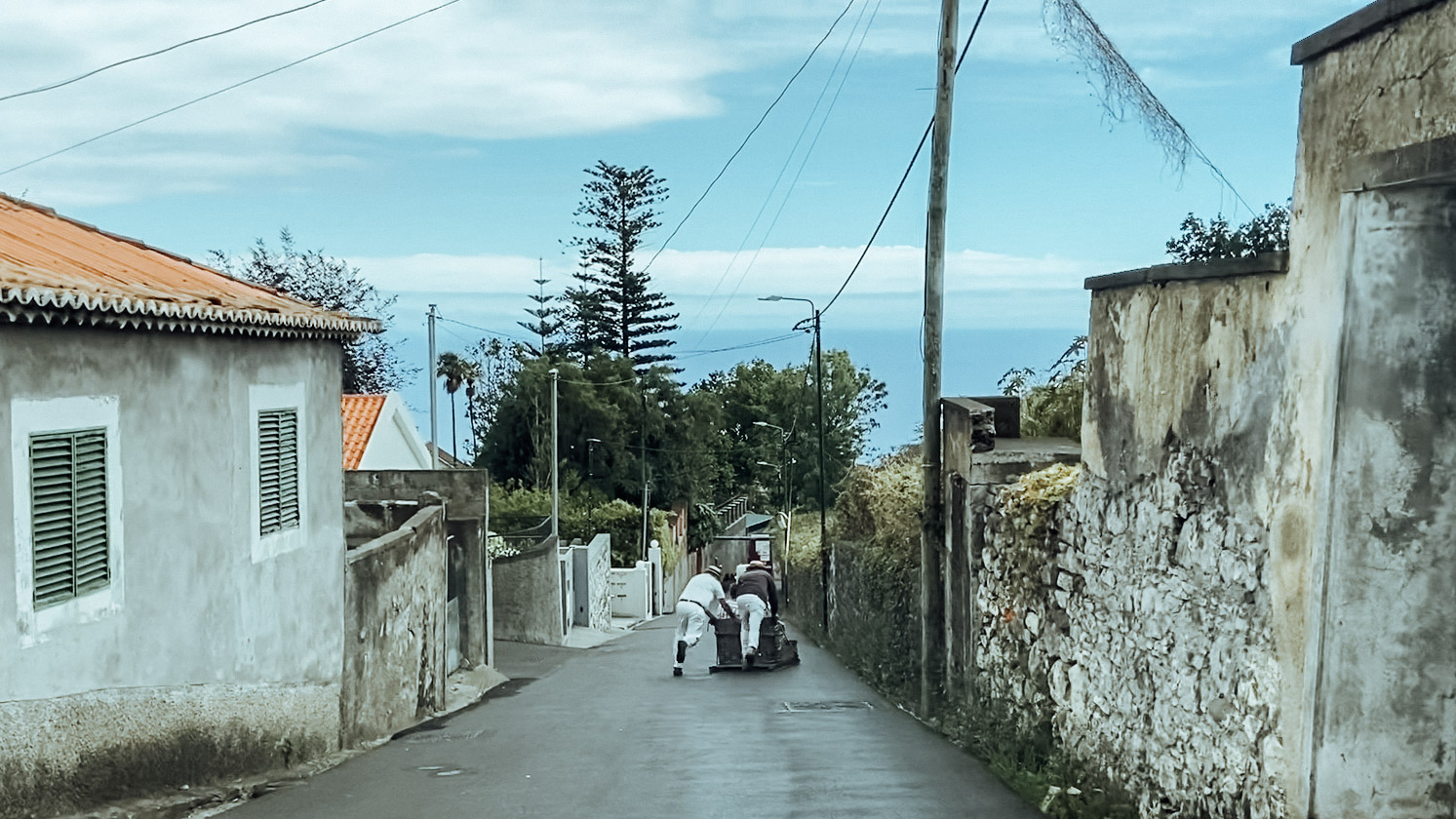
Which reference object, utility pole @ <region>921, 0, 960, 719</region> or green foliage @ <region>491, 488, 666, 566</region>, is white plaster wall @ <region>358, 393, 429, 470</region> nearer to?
green foliage @ <region>491, 488, 666, 566</region>

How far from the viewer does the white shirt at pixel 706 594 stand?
20.2 meters

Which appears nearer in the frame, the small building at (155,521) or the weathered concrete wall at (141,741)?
the weathered concrete wall at (141,741)

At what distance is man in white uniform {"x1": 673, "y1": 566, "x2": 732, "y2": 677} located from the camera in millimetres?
20062

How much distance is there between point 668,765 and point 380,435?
2675cm

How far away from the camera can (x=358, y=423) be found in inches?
1400

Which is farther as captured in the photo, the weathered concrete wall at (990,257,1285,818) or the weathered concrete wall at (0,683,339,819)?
the weathered concrete wall at (0,683,339,819)

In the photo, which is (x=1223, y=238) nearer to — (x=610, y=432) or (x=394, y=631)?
(x=394, y=631)

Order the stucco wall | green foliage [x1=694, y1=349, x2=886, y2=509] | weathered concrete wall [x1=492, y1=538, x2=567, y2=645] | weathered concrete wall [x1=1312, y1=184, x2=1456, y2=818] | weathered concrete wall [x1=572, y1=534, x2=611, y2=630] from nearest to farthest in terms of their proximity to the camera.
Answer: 1. weathered concrete wall [x1=1312, y1=184, x2=1456, y2=818]
2. the stucco wall
3. weathered concrete wall [x1=492, y1=538, x2=567, y2=645]
4. weathered concrete wall [x1=572, y1=534, x2=611, y2=630]
5. green foliage [x1=694, y1=349, x2=886, y2=509]

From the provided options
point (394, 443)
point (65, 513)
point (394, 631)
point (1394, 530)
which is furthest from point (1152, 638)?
point (394, 443)

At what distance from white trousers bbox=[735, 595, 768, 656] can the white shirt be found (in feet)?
0.87

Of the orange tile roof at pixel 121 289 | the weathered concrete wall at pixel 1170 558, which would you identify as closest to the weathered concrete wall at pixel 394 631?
the orange tile roof at pixel 121 289

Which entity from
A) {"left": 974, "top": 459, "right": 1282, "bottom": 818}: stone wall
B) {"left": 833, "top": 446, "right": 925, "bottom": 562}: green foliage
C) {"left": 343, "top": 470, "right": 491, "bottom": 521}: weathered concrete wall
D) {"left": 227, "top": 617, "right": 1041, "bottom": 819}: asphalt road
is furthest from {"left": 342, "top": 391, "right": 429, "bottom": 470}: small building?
{"left": 974, "top": 459, "right": 1282, "bottom": 818}: stone wall

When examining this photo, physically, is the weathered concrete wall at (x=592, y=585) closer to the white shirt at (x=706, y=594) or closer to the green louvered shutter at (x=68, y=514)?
the white shirt at (x=706, y=594)

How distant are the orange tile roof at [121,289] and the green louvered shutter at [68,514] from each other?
89 centimetres
